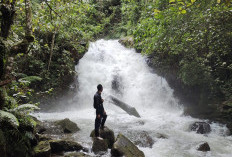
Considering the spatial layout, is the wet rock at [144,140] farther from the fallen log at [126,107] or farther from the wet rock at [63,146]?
the fallen log at [126,107]

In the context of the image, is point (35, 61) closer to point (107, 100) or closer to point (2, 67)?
point (107, 100)

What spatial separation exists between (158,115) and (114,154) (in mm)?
7419

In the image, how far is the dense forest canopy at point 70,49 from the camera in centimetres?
454

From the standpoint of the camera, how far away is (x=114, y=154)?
19.7ft

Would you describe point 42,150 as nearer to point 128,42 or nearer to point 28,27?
point 28,27

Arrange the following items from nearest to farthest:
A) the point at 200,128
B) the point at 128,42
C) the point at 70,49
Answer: the point at 200,128 → the point at 70,49 → the point at 128,42

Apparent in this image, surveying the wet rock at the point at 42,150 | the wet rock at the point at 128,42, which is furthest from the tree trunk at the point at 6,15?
the wet rock at the point at 128,42

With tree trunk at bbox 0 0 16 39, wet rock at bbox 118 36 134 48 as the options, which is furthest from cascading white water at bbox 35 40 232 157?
tree trunk at bbox 0 0 16 39

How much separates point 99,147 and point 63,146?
1205mm

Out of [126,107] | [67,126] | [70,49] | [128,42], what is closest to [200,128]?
[126,107]

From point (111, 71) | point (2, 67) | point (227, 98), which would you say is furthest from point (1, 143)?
point (111, 71)

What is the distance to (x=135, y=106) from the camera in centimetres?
1494

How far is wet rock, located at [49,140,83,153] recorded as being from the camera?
611 centimetres

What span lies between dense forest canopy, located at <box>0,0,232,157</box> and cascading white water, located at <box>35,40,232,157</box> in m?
1.35
